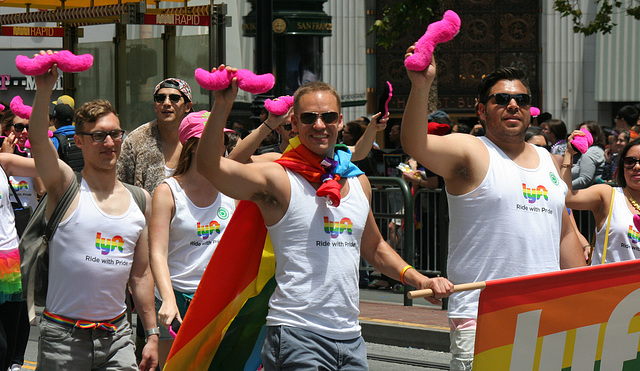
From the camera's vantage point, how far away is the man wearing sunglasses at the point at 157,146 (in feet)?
21.0

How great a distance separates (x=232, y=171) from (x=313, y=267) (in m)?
0.55

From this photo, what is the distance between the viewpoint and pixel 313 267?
411 cm

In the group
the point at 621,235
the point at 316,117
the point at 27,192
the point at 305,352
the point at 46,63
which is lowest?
the point at 305,352

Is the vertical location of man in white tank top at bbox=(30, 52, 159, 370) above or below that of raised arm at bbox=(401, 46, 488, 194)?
below

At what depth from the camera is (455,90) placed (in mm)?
22641

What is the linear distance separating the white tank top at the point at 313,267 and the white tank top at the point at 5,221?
9.50 feet

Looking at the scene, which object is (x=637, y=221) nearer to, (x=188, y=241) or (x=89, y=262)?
(x=188, y=241)

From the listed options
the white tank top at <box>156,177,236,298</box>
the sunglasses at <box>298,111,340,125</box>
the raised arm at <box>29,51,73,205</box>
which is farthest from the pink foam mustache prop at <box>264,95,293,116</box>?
the raised arm at <box>29,51,73,205</box>

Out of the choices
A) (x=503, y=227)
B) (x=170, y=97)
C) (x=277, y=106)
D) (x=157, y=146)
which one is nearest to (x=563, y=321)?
(x=503, y=227)

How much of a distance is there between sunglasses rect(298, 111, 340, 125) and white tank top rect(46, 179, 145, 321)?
112cm

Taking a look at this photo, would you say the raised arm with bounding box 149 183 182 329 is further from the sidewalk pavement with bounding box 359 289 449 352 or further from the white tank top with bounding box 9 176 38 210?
the sidewalk pavement with bounding box 359 289 449 352

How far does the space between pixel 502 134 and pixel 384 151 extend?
299 inches

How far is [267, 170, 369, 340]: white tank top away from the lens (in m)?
4.08

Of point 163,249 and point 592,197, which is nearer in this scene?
point 163,249
